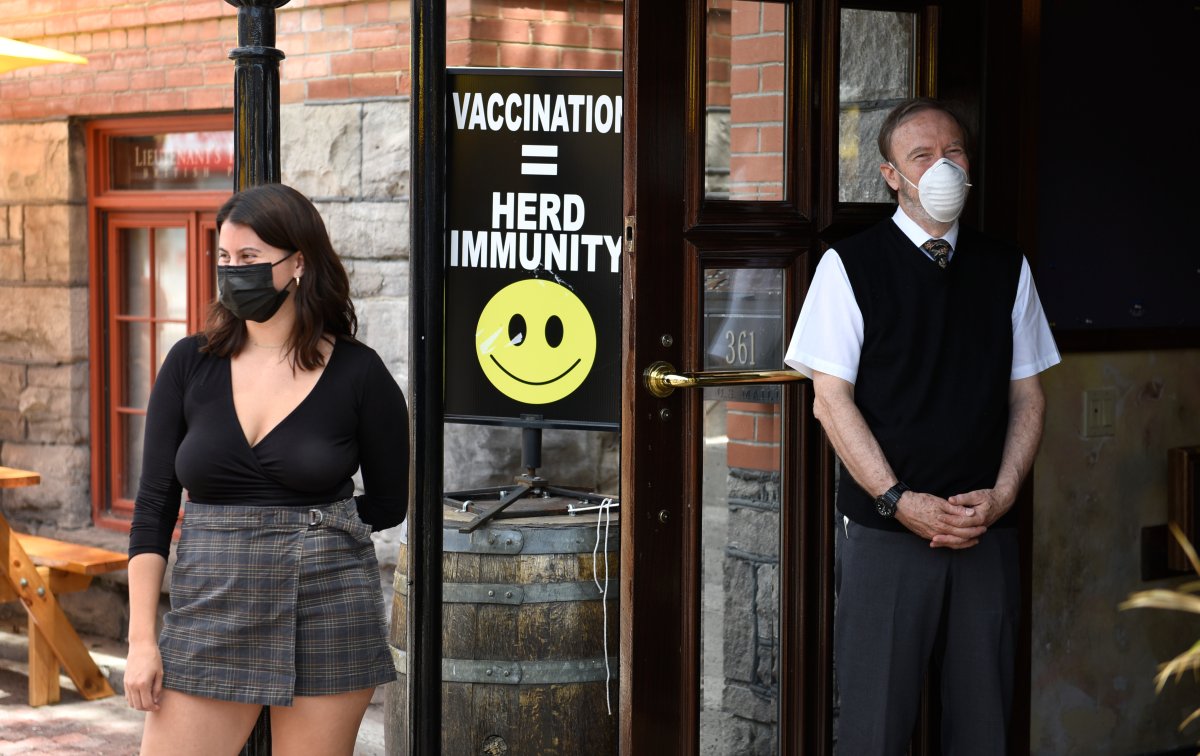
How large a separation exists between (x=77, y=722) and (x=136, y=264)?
2.16 m

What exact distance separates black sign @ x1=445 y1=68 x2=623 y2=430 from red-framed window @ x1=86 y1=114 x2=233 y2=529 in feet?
8.44

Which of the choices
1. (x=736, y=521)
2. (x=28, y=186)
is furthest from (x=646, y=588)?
(x=28, y=186)

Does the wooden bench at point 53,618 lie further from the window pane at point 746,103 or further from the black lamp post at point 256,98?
the window pane at point 746,103

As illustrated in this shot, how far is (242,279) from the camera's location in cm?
269

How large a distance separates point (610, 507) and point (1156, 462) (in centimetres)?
168

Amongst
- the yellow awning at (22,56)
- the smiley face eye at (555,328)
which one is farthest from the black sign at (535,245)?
the yellow awning at (22,56)

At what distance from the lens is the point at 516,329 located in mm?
4211

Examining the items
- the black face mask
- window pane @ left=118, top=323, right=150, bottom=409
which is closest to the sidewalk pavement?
window pane @ left=118, top=323, right=150, bottom=409

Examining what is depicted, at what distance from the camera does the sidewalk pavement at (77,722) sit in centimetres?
530

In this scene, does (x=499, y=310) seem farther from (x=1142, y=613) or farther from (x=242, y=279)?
(x=1142, y=613)

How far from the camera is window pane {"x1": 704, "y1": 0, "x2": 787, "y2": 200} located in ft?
10.4

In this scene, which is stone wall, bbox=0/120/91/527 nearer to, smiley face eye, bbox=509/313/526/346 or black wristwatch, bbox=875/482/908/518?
smiley face eye, bbox=509/313/526/346

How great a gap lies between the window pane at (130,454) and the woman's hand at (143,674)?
4470 millimetres

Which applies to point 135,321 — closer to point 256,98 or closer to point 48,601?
point 48,601
